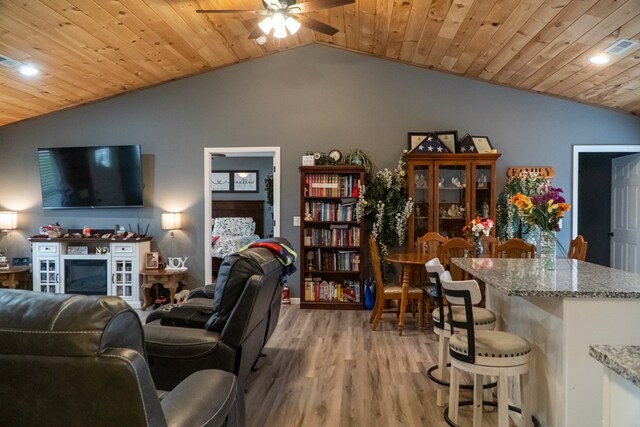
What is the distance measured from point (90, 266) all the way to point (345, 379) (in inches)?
160

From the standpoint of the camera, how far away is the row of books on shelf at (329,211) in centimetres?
523

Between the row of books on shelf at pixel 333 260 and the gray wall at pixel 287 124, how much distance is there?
1.39ft

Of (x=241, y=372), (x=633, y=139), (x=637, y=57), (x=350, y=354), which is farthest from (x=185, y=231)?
(x=633, y=139)

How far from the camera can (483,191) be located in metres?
5.11

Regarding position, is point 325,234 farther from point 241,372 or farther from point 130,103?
point 130,103

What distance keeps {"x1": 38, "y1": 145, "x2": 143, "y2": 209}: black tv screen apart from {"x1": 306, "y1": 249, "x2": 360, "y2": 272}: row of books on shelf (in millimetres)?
2495

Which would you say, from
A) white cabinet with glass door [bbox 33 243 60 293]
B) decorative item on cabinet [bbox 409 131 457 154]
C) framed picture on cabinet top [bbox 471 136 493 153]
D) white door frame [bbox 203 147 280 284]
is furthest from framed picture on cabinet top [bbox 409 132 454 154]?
white cabinet with glass door [bbox 33 243 60 293]

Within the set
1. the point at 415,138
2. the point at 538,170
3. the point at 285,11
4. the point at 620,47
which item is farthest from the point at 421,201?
the point at 285,11

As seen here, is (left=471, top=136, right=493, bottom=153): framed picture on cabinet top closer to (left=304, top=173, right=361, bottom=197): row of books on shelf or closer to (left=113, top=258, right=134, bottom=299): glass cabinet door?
(left=304, top=173, right=361, bottom=197): row of books on shelf

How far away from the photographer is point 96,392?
38.5 inches

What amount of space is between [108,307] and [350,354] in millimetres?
2882

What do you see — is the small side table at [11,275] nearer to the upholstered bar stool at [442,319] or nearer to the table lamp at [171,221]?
the table lamp at [171,221]

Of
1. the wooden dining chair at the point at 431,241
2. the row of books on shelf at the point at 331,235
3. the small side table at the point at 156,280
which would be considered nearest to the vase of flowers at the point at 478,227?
the wooden dining chair at the point at 431,241

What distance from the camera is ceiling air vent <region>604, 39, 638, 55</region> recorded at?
137 inches
